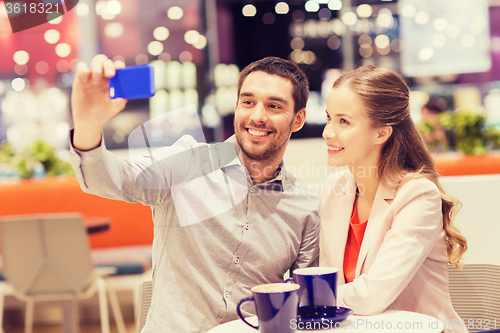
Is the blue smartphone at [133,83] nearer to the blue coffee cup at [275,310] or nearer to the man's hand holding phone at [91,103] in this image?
the man's hand holding phone at [91,103]

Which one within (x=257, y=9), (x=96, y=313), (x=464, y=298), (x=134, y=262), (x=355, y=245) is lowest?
(x=96, y=313)

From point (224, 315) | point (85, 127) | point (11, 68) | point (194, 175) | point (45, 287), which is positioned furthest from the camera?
point (11, 68)

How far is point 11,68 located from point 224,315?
592 centimetres

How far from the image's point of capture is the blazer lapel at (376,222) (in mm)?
1227

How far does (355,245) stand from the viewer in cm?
136

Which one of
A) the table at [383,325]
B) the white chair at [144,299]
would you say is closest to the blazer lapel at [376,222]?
the table at [383,325]

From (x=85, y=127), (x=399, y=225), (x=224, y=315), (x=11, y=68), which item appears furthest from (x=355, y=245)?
(x=11, y=68)

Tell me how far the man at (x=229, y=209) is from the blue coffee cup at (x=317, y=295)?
1.14 ft

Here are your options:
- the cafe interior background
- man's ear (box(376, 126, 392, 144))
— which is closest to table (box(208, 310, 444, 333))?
man's ear (box(376, 126, 392, 144))

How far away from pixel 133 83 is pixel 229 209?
1.95ft

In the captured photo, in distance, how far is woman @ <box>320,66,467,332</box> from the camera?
1120 mm

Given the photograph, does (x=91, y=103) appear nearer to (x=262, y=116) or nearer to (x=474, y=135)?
(x=262, y=116)

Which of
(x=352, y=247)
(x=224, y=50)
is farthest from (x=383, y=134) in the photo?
(x=224, y=50)

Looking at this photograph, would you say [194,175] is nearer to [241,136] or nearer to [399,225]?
[241,136]
